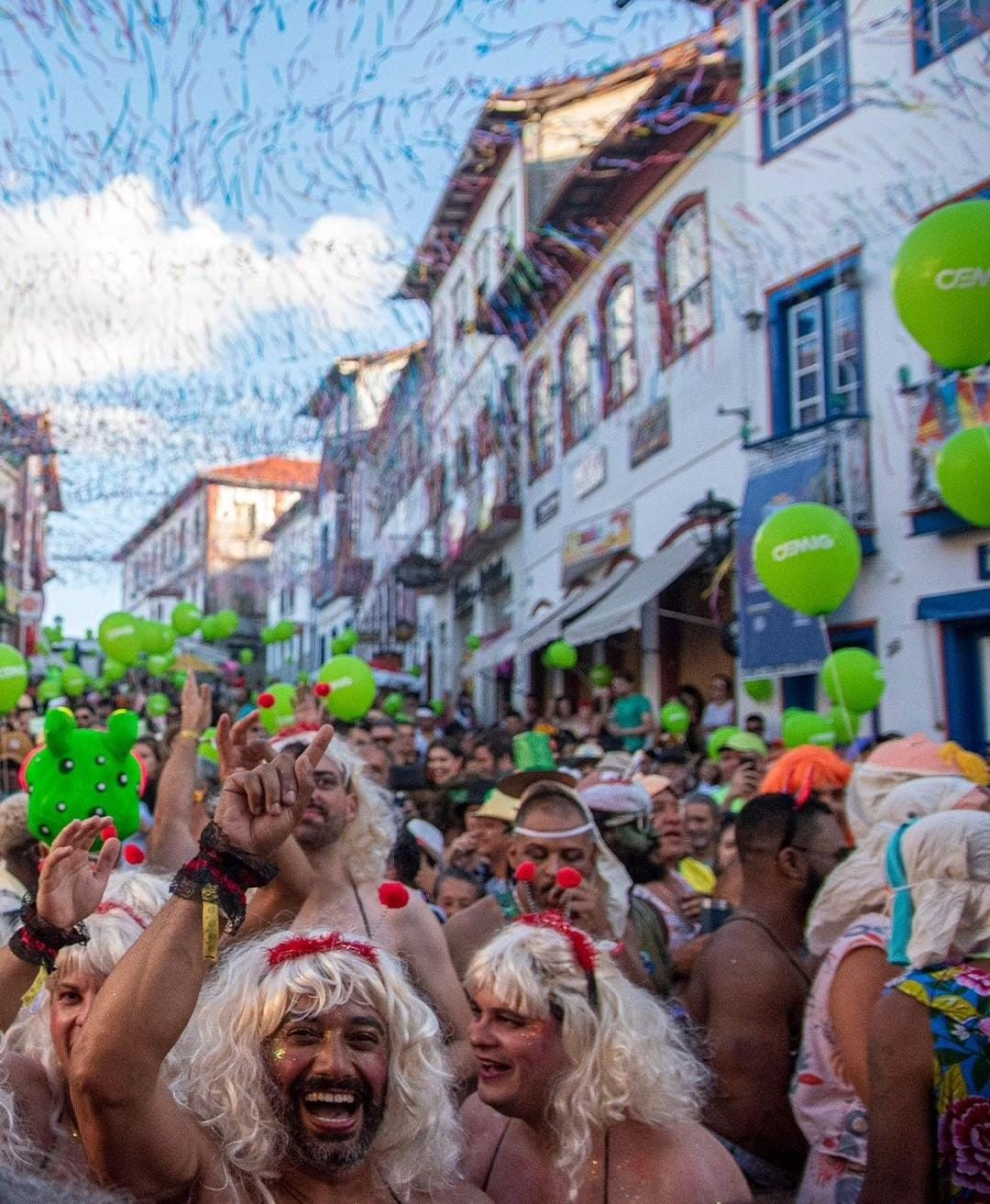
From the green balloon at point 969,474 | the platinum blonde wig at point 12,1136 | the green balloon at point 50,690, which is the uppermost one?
the green balloon at point 969,474

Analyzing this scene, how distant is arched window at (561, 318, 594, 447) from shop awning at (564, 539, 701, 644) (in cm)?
366

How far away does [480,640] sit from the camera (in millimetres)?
23109

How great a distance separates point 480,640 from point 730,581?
407 inches

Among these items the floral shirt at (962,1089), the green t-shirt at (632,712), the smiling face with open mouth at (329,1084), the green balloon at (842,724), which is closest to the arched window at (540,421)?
the green t-shirt at (632,712)

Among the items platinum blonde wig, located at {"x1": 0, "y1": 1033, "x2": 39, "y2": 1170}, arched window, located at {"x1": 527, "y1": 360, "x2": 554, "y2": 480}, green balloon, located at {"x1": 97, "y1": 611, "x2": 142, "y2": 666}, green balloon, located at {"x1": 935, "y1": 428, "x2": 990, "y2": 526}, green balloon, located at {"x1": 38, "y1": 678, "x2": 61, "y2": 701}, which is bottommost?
platinum blonde wig, located at {"x1": 0, "y1": 1033, "x2": 39, "y2": 1170}

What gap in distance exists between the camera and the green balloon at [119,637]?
1405 cm

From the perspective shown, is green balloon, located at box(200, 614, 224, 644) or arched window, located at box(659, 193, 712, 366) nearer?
arched window, located at box(659, 193, 712, 366)

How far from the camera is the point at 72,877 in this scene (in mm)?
2357

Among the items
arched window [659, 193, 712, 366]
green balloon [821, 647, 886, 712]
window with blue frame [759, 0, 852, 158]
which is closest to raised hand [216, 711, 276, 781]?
green balloon [821, 647, 886, 712]

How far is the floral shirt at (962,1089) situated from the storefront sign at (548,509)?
1652 cm

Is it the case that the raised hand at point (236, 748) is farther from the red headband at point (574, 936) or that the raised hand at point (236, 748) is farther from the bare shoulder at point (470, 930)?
the bare shoulder at point (470, 930)

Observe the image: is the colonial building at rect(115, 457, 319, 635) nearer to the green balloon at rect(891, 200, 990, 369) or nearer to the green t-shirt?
the green t-shirt

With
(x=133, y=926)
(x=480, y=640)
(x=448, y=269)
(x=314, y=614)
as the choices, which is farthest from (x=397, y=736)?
(x=314, y=614)

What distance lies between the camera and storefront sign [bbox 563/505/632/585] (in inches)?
624
